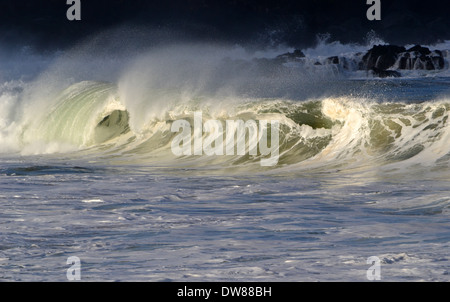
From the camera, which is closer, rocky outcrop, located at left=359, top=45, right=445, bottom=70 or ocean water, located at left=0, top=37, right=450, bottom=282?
ocean water, located at left=0, top=37, right=450, bottom=282

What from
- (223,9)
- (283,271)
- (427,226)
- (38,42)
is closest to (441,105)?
(427,226)

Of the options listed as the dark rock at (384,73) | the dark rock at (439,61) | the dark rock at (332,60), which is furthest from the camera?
the dark rock at (439,61)

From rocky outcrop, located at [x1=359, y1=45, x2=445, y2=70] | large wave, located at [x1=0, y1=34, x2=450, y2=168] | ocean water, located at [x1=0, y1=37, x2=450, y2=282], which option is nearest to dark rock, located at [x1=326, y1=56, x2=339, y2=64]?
rocky outcrop, located at [x1=359, y1=45, x2=445, y2=70]

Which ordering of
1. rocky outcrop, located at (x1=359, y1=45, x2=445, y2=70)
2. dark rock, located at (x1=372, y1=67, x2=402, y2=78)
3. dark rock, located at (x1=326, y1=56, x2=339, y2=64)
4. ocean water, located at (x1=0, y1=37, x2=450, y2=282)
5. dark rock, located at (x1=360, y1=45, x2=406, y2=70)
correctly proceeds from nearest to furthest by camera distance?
ocean water, located at (x1=0, y1=37, x2=450, y2=282)
dark rock, located at (x1=372, y1=67, x2=402, y2=78)
dark rock, located at (x1=326, y1=56, x2=339, y2=64)
rocky outcrop, located at (x1=359, y1=45, x2=445, y2=70)
dark rock, located at (x1=360, y1=45, x2=406, y2=70)

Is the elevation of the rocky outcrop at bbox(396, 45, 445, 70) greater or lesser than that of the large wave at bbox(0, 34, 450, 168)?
greater

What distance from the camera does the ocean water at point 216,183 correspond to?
23.2 ft

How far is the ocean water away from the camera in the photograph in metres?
7.08

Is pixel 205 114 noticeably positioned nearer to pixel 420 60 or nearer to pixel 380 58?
pixel 420 60

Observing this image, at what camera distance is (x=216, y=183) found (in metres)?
12.5

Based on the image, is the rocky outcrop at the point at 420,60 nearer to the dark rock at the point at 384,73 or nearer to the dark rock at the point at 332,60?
the dark rock at the point at 384,73

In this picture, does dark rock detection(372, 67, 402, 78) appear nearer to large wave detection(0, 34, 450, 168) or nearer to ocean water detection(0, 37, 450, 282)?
large wave detection(0, 34, 450, 168)

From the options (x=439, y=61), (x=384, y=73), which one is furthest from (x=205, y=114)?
(x=439, y=61)

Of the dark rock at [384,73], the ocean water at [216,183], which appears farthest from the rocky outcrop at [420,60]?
the ocean water at [216,183]
